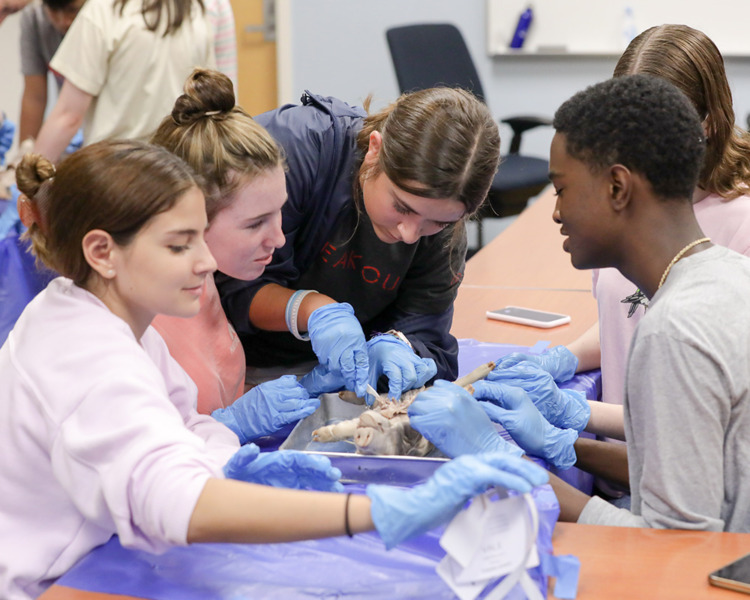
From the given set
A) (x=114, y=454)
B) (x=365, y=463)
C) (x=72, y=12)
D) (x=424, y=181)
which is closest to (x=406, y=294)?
(x=424, y=181)

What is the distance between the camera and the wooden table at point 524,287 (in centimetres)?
221

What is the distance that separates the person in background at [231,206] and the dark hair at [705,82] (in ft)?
2.33

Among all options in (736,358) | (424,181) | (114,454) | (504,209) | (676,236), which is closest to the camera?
(114,454)

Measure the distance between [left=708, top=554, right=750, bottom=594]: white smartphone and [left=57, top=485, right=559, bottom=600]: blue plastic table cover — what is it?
0.19m

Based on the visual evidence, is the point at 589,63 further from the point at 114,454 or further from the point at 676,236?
the point at 114,454

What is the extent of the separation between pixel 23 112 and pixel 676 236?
2838mm

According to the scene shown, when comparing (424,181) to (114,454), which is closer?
(114,454)

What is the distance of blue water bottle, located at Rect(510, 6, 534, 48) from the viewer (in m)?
4.59

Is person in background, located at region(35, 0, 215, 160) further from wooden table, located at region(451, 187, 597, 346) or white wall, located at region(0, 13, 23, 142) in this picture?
white wall, located at region(0, 13, 23, 142)

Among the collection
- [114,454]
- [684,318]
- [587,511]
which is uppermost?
[684,318]

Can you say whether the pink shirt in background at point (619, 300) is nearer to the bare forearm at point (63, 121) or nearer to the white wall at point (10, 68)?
the bare forearm at point (63, 121)

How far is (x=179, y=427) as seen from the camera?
98 centimetres

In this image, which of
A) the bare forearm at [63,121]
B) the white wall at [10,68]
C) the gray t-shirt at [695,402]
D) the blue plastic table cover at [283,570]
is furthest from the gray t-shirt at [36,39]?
the gray t-shirt at [695,402]

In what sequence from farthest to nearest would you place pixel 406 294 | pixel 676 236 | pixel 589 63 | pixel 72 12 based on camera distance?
pixel 589 63 < pixel 72 12 < pixel 406 294 < pixel 676 236
